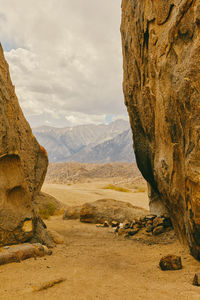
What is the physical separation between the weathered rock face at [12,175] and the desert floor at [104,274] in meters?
0.91

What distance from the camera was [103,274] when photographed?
14.4ft

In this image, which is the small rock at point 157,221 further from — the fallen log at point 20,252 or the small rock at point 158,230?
the fallen log at point 20,252

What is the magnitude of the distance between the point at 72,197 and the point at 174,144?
17.8 metres

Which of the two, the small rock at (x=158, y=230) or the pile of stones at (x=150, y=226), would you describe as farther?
the pile of stones at (x=150, y=226)

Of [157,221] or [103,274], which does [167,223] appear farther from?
[103,274]

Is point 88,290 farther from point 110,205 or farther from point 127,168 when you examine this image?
point 127,168

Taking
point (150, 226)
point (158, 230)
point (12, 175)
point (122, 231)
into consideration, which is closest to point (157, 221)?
point (150, 226)

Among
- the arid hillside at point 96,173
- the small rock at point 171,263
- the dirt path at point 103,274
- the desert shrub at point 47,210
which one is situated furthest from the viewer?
the arid hillside at point 96,173

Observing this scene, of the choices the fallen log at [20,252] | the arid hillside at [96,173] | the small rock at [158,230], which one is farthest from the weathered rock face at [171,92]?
the arid hillside at [96,173]

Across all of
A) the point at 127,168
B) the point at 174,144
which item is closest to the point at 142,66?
the point at 174,144

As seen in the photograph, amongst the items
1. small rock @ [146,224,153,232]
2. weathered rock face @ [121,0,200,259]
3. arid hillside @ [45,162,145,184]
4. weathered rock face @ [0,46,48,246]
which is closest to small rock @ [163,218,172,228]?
small rock @ [146,224,153,232]

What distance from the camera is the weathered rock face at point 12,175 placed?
220 inches

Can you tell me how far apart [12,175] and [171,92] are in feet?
13.9

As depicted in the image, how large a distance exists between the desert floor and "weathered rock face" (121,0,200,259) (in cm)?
94
